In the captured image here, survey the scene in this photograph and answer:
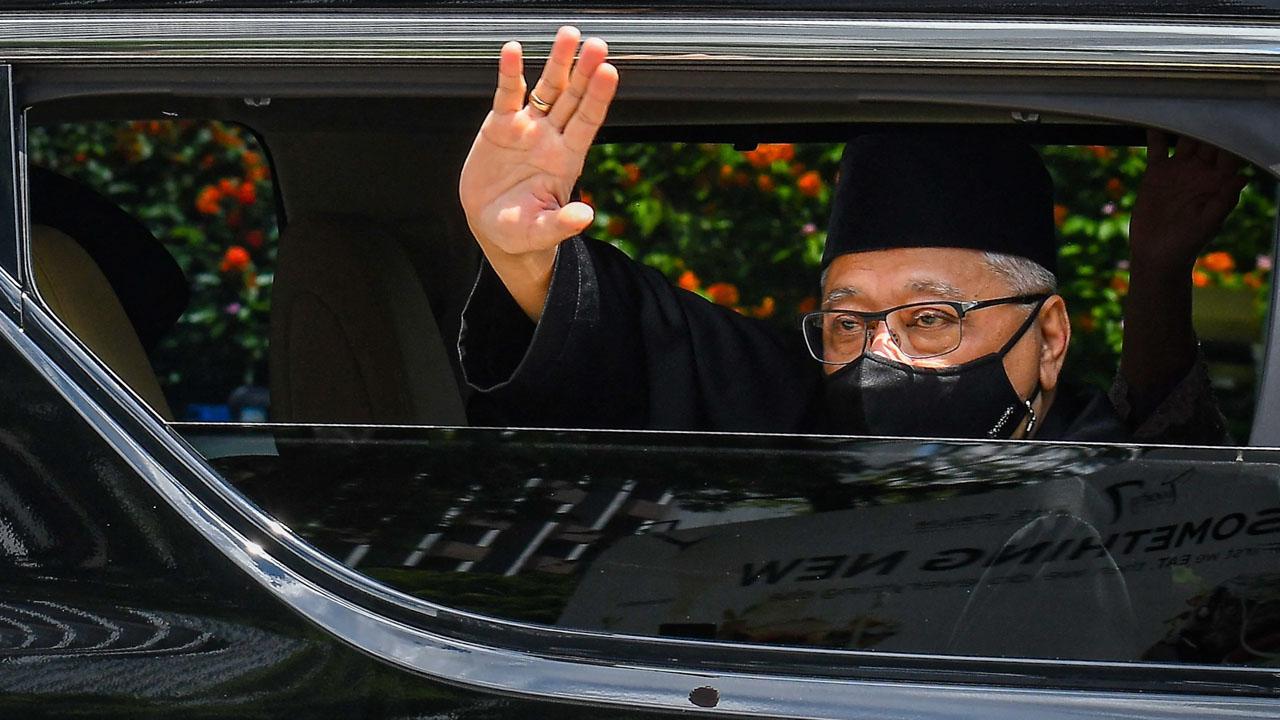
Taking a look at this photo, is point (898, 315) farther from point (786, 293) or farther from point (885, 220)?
point (786, 293)

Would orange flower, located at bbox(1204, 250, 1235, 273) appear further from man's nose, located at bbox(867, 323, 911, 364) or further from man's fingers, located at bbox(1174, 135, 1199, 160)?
man's nose, located at bbox(867, 323, 911, 364)

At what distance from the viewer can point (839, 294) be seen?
214cm

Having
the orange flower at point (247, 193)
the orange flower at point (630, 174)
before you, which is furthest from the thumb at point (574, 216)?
the orange flower at point (247, 193)

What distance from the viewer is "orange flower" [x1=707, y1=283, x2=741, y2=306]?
3668mm

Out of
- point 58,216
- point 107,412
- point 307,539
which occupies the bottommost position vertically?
point 307,539

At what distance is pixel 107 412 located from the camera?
57.3 inches

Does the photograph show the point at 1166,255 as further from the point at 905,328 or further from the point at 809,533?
the point at 809,533

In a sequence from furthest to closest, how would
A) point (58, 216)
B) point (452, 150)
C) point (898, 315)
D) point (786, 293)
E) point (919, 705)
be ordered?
point (786, 293) < point (452, 150) < point (58, 216) < point (898, 315) < point (919, 705)

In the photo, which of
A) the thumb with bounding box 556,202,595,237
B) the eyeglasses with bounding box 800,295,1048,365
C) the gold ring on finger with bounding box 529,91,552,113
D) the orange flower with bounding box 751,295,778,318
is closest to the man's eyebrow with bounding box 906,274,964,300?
the eyeglasses with bounding box 800,295,1048,365

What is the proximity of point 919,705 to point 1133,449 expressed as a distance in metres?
0.37

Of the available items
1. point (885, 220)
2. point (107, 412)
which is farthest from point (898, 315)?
point (107, 412)

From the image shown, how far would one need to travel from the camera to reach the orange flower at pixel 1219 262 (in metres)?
3.68

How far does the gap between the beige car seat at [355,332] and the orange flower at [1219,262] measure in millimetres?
2096

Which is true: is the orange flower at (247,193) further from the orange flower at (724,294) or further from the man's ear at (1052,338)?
the man's ear at (1052,338)
